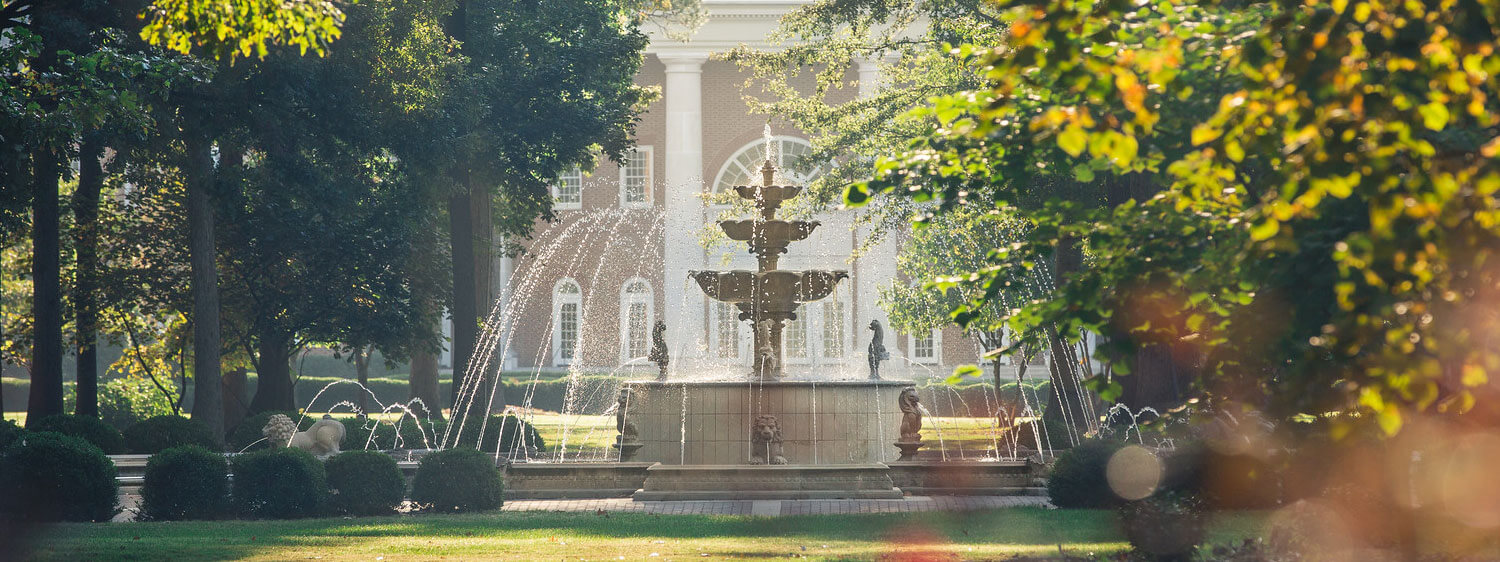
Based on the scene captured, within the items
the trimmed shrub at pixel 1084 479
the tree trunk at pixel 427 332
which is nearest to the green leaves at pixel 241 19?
the trimmed shrub at pixel 1084 479

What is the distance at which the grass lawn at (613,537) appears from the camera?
10742mm

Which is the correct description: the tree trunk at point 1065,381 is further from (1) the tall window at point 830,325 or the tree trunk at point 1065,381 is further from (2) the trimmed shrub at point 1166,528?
(1) the tall window at point 830,325

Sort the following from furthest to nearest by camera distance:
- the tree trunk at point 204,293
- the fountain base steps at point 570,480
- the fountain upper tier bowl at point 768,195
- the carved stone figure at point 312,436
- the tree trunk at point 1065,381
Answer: the tree trunk at point 1065,381 < the tree trunk at point 204,293 < the fountain upper tier bowl at point 768,195 < the carved stone figure at point 312,436 < the fountain base steps at point 570,480

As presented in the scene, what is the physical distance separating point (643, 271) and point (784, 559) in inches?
1798

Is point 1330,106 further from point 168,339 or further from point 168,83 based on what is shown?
point 168,339

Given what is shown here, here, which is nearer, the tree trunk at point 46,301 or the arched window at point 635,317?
the tree trunk at point 46,301

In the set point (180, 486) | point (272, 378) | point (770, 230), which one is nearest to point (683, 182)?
point (272, 378)

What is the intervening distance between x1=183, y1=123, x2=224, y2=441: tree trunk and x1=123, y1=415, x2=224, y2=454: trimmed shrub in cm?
40

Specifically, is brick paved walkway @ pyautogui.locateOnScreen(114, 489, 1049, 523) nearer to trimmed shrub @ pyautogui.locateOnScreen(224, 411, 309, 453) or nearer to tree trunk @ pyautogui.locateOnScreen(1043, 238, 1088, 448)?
trimmed shrub @ pyautogui.locateOnScreen(224, 411, 309, 453)

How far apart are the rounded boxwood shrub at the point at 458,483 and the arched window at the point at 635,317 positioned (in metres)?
39.1

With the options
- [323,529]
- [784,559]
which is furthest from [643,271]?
[784,559]

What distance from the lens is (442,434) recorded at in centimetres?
2588

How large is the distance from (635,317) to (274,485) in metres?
40.3

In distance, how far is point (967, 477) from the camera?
16906mm
